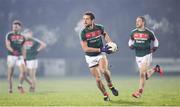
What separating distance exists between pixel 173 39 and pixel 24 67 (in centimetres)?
1682

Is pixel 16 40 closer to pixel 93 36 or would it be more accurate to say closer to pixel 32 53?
pixel 32 53

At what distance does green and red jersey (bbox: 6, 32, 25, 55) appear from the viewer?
2012 cm

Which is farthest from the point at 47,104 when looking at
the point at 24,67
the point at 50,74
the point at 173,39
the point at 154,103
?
the point at 50,74

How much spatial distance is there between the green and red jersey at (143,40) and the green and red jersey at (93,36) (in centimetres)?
170

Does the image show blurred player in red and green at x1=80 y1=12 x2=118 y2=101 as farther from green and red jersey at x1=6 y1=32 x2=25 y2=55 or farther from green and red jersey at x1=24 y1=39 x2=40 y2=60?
green and red jersey at x1=24 y1=39 x2=40 y2=60

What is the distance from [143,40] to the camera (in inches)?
→ 635

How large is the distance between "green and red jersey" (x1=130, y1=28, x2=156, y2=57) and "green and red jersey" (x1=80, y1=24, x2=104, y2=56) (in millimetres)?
1702

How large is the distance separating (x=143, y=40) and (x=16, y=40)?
18.6ft

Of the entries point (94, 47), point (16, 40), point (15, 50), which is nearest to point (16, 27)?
point (16, 40)

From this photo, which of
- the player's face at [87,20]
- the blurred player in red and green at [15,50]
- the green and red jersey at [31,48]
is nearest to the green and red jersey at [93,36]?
the player's face at [87,20]

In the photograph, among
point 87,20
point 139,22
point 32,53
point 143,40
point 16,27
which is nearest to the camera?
point 87,20

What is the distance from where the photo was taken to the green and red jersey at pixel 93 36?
1456 cm

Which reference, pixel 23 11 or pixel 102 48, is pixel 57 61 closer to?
pixel 23 11

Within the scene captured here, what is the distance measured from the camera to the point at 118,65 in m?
41.0
